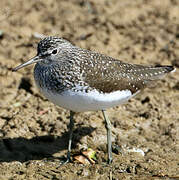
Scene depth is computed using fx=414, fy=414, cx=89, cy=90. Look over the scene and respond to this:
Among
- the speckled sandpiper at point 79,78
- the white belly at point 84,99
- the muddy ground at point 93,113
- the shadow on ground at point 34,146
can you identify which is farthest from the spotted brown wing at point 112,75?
the shadow on ground at point 34,146

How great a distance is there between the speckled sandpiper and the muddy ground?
2.08ft

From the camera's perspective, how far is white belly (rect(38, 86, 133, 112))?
6.26 m

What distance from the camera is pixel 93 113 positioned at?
26.8 feet

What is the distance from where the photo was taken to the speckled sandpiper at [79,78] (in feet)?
20.7

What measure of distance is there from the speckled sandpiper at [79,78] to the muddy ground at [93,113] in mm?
635

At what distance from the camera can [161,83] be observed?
29.0ft

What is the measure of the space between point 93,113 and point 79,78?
6.21 ft

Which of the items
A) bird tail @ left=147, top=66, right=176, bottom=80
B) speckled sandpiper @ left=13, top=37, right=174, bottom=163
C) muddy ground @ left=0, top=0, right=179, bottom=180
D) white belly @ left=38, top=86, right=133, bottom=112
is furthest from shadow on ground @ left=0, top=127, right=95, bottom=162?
bird tail @ left=147, top=66, right=176, bottom=80

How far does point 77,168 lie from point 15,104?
2.14 metres

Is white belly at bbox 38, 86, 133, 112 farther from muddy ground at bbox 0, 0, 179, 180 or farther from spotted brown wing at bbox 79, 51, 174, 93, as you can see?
muddy ground at bbox 0, 0, 179, 180

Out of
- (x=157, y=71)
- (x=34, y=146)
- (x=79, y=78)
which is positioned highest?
(x=157, y=71)

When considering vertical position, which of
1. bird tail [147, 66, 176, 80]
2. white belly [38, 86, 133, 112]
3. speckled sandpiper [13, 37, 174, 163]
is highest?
bird tail [147, 66, 176, 80]

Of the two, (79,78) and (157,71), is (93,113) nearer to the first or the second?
(157,71)

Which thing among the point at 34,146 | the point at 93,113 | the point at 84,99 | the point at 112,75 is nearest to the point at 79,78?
the point at 84,99
